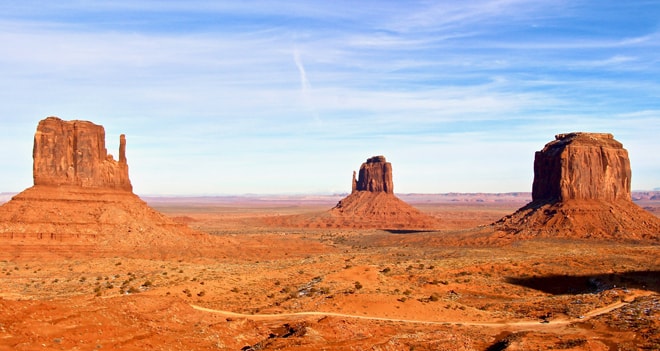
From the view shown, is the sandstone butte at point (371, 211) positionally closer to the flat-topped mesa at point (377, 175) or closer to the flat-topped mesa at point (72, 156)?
the flat-topped mesa at point (377, 175)

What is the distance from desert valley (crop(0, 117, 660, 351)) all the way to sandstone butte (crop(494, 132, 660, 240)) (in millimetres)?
258

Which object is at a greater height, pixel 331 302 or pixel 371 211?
pixel 371 211

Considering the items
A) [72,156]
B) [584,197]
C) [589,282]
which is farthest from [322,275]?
[584,197]

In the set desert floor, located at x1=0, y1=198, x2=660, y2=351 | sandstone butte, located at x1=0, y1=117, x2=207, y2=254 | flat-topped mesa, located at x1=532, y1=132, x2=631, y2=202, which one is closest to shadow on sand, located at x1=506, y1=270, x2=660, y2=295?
desert floor, located at x1=0, y1=198, x2=660, y2=351

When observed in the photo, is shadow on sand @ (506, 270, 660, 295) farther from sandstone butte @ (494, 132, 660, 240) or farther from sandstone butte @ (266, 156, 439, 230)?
sandstone butte @ (266, 156, 439, 230)

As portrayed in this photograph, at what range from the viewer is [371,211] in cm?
14975

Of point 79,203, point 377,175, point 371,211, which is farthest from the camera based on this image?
point 377,175

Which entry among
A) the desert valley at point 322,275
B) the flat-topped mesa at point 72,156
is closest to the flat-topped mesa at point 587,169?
the desert valley at point 322,275

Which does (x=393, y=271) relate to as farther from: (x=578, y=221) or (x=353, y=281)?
(x=578, y=221)

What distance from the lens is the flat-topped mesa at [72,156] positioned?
67625 millimetres

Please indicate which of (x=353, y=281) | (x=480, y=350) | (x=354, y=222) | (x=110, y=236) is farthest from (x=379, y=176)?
(x=480, y=350)

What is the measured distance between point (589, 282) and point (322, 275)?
66.2 ft

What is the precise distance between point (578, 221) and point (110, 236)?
189 feet

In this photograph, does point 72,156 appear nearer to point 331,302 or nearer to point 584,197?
point 331,302
